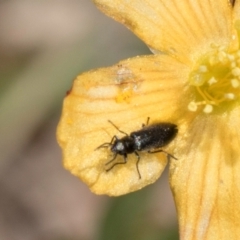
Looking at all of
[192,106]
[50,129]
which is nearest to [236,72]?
[192,106]

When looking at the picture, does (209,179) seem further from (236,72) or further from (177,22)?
(177,22)

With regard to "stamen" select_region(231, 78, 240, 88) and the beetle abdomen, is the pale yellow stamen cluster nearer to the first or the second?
"stamen" select_region(231, 78, 240, 88)

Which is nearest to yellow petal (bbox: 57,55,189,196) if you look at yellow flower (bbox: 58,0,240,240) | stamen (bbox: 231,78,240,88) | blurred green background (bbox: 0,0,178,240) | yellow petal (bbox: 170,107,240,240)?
yellow flower (bbox: 58,0,240,240)

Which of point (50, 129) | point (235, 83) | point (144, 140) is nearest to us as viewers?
point (144, 140)

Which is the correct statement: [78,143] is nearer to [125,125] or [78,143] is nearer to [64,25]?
[125,125]

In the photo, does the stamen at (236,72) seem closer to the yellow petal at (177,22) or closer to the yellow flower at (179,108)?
the yellow flower at (179,108)

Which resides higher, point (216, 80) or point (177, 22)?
point (177, 22)
